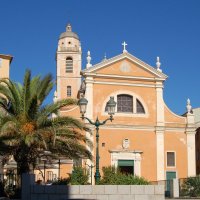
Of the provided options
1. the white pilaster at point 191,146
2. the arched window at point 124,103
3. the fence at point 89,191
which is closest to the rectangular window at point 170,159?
the white pilaster at point 191,146

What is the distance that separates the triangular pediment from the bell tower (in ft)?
73.3

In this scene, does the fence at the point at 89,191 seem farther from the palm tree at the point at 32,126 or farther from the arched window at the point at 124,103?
the arched window at the point at 124,103

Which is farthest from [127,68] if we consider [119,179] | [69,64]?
[69,64]

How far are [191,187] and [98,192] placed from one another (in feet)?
34.0

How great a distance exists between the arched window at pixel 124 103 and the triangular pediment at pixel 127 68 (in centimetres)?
175

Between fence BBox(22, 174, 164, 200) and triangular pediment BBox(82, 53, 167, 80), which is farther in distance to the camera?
triangular pediment BBox(82, 53, 167, 80)

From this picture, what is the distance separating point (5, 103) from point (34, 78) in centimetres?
181

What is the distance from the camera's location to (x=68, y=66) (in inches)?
2414

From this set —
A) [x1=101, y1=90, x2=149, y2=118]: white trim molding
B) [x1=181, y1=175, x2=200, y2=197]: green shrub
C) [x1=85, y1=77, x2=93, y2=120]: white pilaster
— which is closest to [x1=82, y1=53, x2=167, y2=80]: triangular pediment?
[x1=85, y1=77, x2=93, y2=120]: white pilaster

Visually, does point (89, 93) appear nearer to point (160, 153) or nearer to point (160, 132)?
point (160, 132)

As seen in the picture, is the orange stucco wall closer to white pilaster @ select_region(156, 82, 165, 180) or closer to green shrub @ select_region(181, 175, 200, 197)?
white pilaster @ select_region(156, 82, 165, 180)

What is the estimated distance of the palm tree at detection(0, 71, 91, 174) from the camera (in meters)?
20.8

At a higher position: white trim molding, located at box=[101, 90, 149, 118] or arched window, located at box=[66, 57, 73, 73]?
arched window, located at box=[66, 57, 73, 73]

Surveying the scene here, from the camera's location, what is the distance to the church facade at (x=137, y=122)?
36.2m
